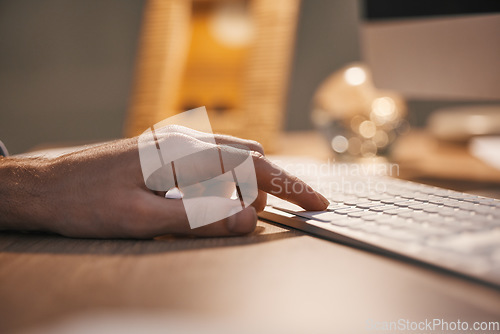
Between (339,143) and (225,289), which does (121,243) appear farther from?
(339,143)

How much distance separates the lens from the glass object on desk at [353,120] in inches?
44.6

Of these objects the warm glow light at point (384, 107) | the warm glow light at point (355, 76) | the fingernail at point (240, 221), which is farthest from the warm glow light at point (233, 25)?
the fingernail at point (240, 221)

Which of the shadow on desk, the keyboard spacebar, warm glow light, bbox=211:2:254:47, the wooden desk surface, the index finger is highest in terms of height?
warm glow light, bbox=211:2:254:47

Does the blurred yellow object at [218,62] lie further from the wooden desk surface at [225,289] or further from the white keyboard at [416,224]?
the wooden desk surface at [225,289]

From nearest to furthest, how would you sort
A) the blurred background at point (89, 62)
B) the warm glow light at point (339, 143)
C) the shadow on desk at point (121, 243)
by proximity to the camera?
the shadow on desk at point (121, 243), the warm glow light at point (339, 143), the blurred background at point (89, 62)

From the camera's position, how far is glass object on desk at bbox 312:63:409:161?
3.71 feet

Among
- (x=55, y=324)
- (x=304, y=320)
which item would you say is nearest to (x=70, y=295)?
(x=55, y=324)

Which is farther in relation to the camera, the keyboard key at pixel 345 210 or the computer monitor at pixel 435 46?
the computer monitor at pixel 435 46

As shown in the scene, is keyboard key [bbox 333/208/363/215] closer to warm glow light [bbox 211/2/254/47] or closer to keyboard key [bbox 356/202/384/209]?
keyboard key [bbox 356/202/384/209]

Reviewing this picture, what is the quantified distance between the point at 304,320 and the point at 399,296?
0.24ft

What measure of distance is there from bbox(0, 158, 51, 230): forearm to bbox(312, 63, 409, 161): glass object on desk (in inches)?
32.4

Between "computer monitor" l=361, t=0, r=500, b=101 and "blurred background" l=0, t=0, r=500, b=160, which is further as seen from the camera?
"blurred background" l=0, t=0, r=500, b=160

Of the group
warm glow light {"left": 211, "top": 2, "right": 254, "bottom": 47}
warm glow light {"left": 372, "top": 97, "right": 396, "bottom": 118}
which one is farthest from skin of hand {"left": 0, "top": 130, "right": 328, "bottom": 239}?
warm glow light {"left": 211, "top": 2, "right": 254, "bottom": 47}

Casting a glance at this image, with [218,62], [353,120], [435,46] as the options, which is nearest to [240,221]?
[435,46]
